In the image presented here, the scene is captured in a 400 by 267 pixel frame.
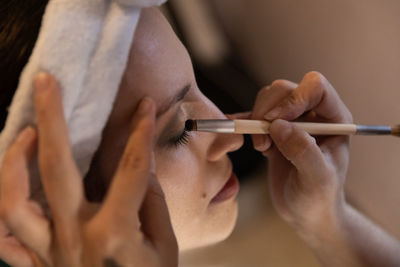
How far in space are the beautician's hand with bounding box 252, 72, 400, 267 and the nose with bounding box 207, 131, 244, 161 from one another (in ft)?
0.18

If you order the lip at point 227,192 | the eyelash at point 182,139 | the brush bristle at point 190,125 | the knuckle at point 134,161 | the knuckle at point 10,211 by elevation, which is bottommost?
the lip at point 227,192

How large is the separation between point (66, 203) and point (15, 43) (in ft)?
0.60

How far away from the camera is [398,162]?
2.61 feet

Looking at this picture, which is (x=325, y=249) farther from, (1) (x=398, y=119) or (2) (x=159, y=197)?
(2) (x=159, y=197)

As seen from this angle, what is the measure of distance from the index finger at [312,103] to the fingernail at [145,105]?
0.65 feet

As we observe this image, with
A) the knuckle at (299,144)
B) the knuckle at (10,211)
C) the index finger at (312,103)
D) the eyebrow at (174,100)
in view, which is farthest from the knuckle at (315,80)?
the knuckle at (10,211)

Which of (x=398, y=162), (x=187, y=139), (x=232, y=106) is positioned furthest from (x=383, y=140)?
(x=187, y=139)

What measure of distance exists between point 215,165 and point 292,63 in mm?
531

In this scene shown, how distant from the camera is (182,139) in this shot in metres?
0.50

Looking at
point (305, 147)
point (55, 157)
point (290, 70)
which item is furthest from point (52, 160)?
point (290, 70)

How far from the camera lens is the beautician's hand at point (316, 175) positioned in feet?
1.72

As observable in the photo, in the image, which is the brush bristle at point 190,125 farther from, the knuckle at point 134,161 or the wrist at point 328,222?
the wrist at point 328,222

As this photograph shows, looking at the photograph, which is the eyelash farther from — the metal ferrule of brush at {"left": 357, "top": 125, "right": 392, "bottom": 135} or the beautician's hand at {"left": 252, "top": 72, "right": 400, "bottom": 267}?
the metal ferrule of brush at {"left": 357, "top": 125, "right": 392, "bottom": 135}

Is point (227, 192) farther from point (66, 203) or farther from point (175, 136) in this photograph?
point (66, 203)
